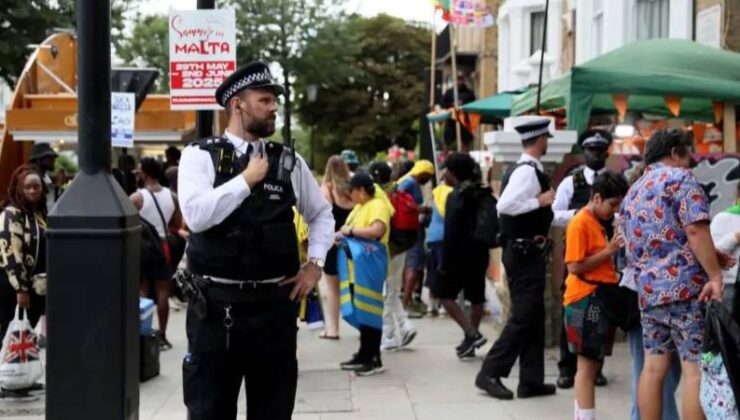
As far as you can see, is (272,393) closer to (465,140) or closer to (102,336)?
(102,336)

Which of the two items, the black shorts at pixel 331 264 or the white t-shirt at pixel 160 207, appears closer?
the white t-shirt at pixel 160 207

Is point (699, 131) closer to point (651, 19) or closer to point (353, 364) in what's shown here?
point (651, 19)

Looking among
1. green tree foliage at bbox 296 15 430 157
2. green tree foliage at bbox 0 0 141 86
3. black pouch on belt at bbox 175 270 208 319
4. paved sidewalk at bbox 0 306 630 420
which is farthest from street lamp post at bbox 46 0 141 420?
green tree foliage at bbox 296 15 430 157

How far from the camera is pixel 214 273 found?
168 inches

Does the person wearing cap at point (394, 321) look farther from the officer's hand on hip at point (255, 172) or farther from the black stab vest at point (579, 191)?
the officer's hand on hip at point (255, 172)

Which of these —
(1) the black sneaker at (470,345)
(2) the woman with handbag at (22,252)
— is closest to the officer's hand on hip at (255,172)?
(2) the woman with handbag at (22,252)

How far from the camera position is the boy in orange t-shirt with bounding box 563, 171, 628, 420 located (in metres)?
5.99

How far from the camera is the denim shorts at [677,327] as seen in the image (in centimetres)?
524

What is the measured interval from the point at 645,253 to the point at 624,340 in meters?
4.32

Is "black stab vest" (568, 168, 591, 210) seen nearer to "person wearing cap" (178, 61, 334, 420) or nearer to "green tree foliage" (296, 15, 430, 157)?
"person wearing cap" (178, 61, 334, 420)

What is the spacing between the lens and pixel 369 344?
852 centimetres

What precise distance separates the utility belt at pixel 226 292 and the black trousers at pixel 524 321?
125 inches

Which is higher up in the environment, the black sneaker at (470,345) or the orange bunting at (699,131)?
the orange bunting at (699,131)

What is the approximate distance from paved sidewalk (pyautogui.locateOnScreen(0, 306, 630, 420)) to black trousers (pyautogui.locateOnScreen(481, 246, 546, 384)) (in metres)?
0.26
